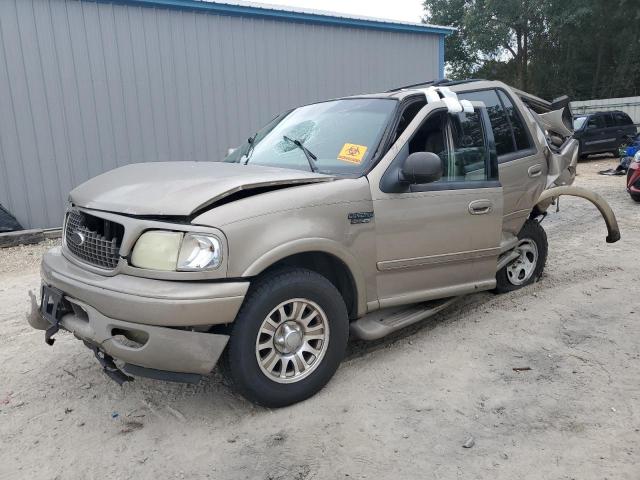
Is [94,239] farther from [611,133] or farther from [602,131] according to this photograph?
A: [611,133]

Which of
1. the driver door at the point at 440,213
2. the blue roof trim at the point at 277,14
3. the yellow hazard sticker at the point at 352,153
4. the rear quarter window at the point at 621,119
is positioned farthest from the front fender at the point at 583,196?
the rear quarter window at the point at 621,119

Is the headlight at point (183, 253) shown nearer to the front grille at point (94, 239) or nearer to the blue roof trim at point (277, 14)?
the front grille at point (94, 239)

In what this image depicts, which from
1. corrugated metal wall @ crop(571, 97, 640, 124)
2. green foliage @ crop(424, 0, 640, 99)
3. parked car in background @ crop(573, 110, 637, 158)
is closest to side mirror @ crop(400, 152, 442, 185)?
parked car in background @ crop(573, 110, 637, 158)

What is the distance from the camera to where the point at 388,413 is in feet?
10.2

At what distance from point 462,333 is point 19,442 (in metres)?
3.06

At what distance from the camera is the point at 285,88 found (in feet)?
35.3

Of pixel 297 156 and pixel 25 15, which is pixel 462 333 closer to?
pixel 297 156

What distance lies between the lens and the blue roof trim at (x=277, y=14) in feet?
30.1

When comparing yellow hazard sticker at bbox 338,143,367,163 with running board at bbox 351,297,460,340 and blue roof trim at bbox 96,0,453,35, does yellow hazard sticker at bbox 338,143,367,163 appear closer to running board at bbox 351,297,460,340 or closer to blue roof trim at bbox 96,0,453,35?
running board at bbox 351,297,460,340

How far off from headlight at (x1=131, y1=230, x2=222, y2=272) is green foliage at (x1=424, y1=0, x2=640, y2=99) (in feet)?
99.2

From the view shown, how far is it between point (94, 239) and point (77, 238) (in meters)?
0.21

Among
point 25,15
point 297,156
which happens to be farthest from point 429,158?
point 25,15

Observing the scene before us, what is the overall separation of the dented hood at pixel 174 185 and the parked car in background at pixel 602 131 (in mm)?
17292

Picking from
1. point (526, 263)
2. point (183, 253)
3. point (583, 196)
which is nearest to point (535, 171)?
point (583, 196)
